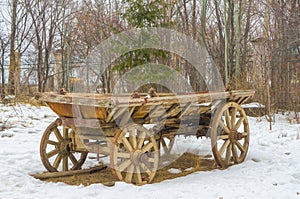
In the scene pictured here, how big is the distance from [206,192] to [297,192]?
1.03 m

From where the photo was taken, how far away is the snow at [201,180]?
4.02 metres

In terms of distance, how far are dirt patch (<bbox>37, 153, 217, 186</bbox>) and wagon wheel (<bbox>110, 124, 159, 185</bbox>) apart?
0.24m

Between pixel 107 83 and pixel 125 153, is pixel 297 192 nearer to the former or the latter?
pixel 125 153

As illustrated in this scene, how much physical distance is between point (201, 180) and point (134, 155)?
0.97 meters

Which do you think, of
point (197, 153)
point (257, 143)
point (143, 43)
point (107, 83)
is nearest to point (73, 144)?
point (197, 153)

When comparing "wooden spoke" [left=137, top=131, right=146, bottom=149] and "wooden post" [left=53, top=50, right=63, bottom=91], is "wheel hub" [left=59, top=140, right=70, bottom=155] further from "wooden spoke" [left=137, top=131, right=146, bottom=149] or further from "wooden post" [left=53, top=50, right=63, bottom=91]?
"wooden post" [left=53, top=50, right=63, bottom=91]

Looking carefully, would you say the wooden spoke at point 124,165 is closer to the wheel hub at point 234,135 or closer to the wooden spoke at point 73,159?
the wooden spoke at point 73,159

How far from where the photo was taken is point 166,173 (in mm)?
5383

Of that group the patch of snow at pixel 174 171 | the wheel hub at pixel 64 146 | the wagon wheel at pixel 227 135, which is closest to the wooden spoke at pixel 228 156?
the wagon wheel at pixel 227 135

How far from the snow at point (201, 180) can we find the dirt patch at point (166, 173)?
0.30 m

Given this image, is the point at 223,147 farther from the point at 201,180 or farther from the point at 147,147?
the point at 147,147

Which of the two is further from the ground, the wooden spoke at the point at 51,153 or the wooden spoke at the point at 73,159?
the wooden spoke at the point at 51,153

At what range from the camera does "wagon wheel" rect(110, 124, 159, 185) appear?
4250 millimetres

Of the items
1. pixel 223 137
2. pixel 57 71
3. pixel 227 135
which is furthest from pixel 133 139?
pixel 57 71
